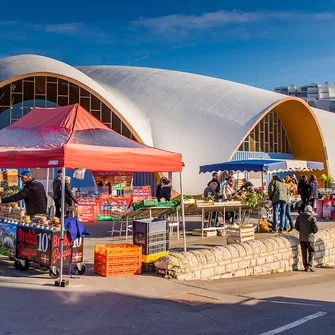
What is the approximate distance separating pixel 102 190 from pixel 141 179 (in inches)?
263

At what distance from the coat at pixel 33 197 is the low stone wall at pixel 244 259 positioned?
2361 mm

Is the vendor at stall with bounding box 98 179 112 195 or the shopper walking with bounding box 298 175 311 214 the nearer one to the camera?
the shopper walking with bounding box 298 175 311 214

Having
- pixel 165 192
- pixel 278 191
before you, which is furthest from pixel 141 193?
pixel 278 191

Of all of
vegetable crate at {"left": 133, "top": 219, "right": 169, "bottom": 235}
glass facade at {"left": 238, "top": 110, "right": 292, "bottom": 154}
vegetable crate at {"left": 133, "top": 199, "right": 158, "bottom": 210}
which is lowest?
vegetable crate at {"left": 133, "top": 219, "right": 169, "bottom": 235}

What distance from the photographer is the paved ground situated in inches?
218

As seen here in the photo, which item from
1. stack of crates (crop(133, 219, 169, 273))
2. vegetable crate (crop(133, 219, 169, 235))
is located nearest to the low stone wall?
stack of crates (crop(133, 219, 169, 273))

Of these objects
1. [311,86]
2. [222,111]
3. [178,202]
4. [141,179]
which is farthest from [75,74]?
[311,86]

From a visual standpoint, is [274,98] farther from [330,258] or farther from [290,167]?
[330,258]

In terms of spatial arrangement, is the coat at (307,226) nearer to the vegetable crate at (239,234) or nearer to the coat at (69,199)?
the vegetable crate at (239,234)

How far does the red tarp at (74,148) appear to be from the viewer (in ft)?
24.9

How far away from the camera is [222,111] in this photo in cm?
2811

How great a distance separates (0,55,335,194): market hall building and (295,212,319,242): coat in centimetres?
1396

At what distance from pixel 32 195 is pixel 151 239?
2254 mm

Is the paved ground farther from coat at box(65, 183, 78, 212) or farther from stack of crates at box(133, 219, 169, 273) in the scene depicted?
coat at box(65, 183, 78, 212)
